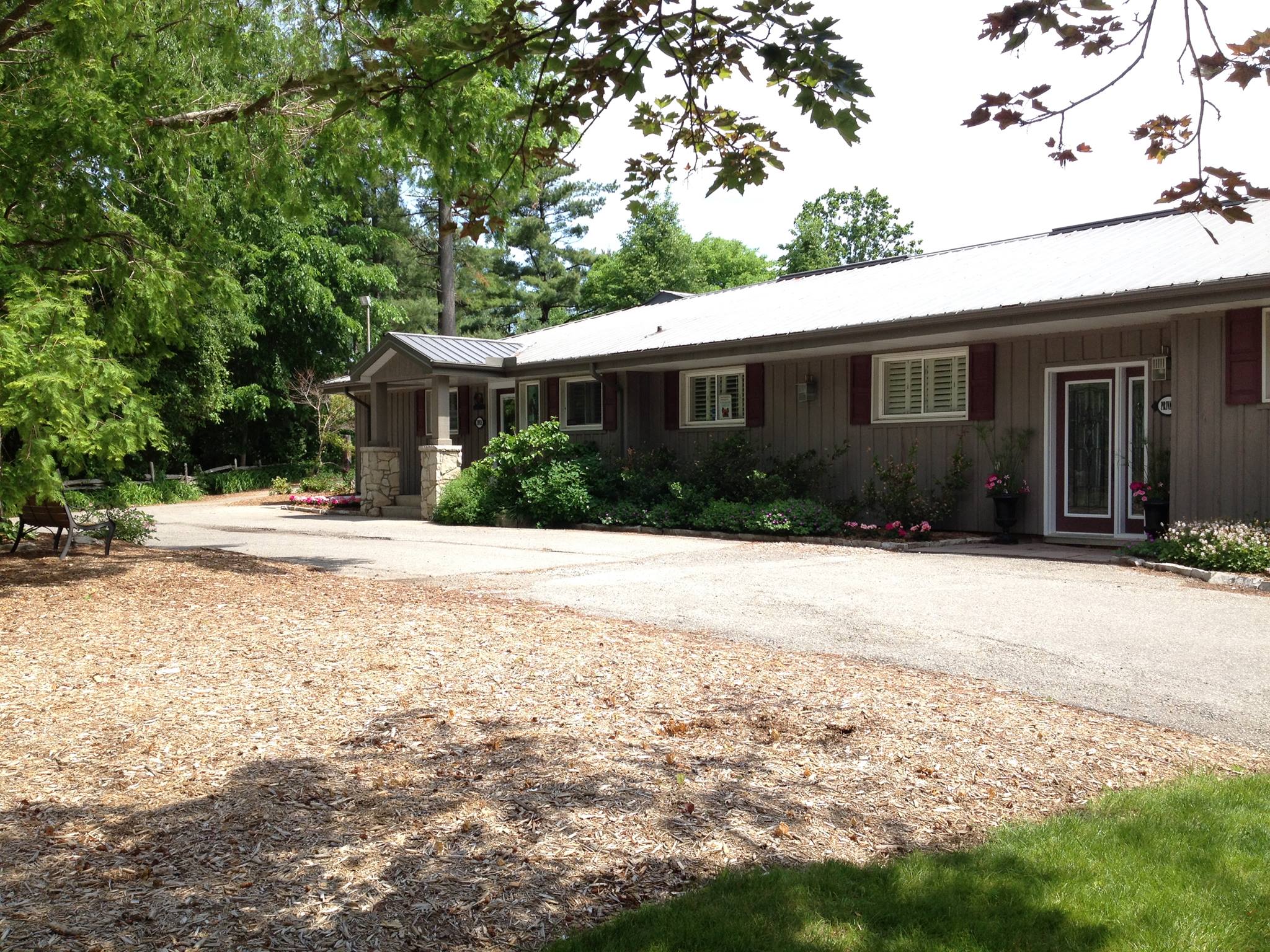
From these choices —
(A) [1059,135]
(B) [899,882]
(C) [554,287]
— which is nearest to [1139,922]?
(B) [899,882]

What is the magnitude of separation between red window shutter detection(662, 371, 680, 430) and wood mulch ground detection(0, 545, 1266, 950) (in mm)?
10743

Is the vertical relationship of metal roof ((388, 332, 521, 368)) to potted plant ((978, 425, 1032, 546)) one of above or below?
above

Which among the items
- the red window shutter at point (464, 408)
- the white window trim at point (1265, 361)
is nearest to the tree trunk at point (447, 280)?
the red window shutter at point (464, 408)

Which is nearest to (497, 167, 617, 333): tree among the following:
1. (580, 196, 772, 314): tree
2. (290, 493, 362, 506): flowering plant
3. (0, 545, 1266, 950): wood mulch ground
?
(580, 196, 772, 314): tree

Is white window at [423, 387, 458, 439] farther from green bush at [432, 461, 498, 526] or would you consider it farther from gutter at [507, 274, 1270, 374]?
gutter at [507, 274, 1270, 374]

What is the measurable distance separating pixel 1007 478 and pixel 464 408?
11520 millimetres

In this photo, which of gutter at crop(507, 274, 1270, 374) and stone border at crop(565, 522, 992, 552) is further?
stone border at crop(565, 522, 992, 552)

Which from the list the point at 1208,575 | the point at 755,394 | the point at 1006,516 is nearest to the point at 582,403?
the point at 755,394

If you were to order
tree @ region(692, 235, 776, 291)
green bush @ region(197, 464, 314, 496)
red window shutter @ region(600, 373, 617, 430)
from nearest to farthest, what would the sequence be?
red window shutter @ region(600, 373, 617, 430), green bush @ region(197, 464, 314, 496), tree @ region(692, 235, 776, 291)

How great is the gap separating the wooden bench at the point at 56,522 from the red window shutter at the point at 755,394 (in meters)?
9.05

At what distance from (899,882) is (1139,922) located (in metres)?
0.65

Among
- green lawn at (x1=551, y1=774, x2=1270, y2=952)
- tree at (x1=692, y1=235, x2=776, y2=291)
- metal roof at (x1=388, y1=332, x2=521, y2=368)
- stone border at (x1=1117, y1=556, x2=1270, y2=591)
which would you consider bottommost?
green lawn at (x1=551, y1=774, x2=1270, y2=952)

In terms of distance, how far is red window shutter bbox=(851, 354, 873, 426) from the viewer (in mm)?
14031

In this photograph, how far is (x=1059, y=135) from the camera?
3.54 metres
